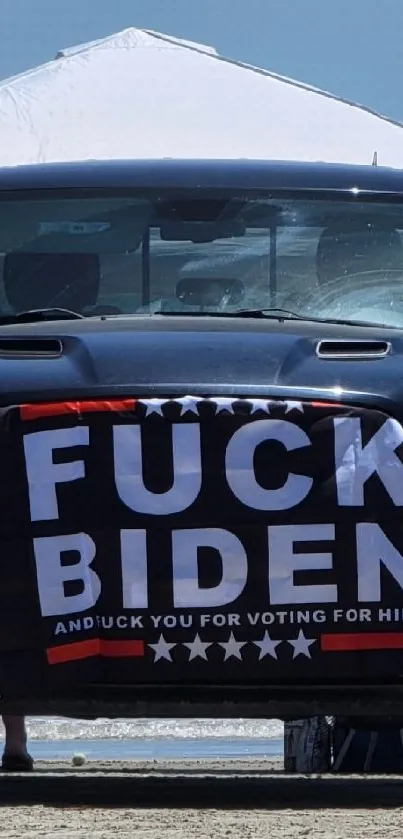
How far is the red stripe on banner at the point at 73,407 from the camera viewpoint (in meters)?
3.45

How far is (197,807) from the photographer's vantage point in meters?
3.86

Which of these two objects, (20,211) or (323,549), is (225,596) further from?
(20,211)

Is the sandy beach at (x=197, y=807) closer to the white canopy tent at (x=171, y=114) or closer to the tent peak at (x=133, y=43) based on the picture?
the white canopy tent at (x=171, y=114)

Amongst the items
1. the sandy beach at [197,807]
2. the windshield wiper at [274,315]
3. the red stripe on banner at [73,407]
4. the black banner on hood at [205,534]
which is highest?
the windshield wiper at [274,315]

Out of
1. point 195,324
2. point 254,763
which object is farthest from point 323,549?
point 254,763

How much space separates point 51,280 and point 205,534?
1282mm

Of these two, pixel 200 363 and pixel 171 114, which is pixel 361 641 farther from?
pixel 171 114

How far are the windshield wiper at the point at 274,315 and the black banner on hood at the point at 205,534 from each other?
2.35 feet

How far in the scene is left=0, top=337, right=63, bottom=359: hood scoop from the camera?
3.70m

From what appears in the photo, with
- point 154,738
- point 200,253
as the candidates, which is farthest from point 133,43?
point 200,253

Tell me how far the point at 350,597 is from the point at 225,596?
27 centimetres

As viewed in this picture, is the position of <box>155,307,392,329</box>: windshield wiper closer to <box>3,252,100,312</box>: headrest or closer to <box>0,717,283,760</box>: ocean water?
<box>3,252,100,312</box>: headrest

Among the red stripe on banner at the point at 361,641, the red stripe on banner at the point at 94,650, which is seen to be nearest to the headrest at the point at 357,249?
the red stripe on banner at the point at 361,641

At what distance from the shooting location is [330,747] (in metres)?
5.96
